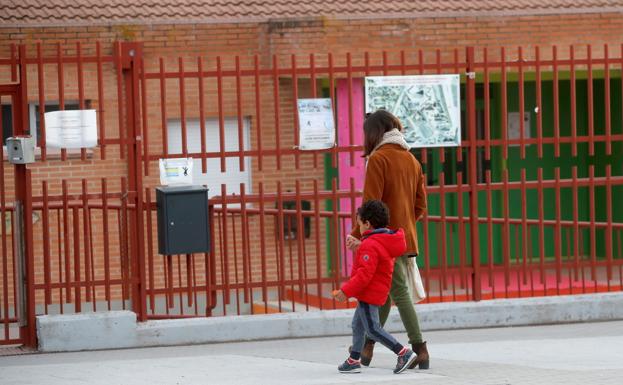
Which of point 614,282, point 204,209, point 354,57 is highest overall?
point 354,57

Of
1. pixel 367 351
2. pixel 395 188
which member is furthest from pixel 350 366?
pixel 395 188

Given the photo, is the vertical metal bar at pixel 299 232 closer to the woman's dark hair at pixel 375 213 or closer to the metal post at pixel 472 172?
the metal post at pixel 472 172

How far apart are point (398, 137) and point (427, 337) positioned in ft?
8.45

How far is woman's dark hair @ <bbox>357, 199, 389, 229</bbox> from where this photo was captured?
27.0 feet

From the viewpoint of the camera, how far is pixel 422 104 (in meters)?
10.7

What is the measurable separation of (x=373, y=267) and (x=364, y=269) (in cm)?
6

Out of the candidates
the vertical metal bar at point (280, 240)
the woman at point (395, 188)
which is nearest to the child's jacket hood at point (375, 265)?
the woman at point (395, 188)

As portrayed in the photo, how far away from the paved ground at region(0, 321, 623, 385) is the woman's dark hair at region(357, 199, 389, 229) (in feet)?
3.25

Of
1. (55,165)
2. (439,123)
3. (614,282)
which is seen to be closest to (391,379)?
(439,123)

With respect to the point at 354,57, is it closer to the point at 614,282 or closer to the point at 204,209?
the point at 614,282

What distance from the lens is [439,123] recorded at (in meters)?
10.8

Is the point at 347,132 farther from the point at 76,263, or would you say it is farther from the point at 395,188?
the point at 395,188

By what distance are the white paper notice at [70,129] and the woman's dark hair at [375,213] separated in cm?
270

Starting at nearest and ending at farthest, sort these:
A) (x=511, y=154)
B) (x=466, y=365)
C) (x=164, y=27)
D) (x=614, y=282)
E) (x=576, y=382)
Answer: (x=576, y=382), (x=466, y=365), (x=614, y=282), (x=164, y=27), (x=511, y=154)
